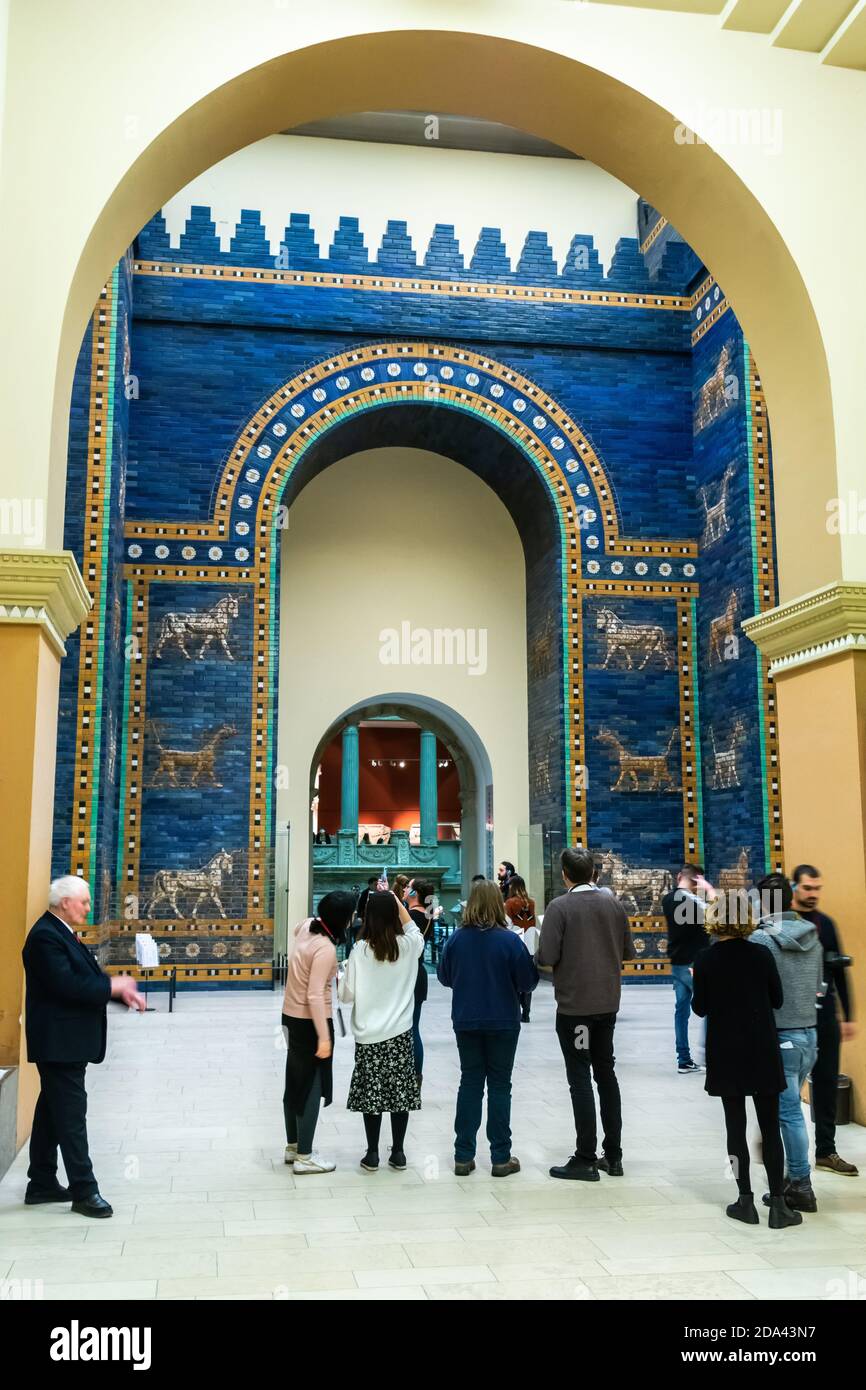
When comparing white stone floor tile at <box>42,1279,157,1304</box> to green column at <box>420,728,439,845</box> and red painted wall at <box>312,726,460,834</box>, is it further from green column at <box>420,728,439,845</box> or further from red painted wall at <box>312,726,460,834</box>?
red painted wall at <box>312,726,460,834</box>

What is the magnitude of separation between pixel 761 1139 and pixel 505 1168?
123 cm

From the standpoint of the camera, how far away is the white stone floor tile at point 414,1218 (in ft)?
13.0

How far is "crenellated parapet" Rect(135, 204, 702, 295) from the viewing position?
14.5 m

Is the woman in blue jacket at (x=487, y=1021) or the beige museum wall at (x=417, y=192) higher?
the beige museum wall at (x=417, y=192)

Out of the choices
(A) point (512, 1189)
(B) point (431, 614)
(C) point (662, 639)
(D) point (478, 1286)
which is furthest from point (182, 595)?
(D) point (478, 1286)

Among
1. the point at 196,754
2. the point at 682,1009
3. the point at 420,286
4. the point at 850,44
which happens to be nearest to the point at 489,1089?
the point at 682,1009

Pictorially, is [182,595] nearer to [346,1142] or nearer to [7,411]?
[7,411]

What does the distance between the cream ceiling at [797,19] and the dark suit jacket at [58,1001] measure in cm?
571

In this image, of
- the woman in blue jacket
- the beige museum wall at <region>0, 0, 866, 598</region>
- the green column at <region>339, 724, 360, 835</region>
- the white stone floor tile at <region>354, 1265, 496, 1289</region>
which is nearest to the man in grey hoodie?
the woman in blue jacket

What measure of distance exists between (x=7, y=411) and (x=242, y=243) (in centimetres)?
968

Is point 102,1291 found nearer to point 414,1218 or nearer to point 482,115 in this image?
point 414,1218

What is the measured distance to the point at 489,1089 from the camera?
538cm

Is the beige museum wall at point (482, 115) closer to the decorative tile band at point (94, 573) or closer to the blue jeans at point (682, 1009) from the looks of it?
the blue jeans at point (682, 1009)

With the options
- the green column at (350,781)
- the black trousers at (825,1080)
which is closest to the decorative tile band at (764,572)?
the black trousers at (825,1080)
